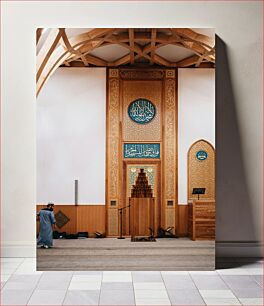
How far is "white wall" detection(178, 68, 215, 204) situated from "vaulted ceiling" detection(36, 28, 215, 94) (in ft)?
0.45

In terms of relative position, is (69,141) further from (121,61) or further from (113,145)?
(121,61)

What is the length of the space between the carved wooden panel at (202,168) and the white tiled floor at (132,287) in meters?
0.84

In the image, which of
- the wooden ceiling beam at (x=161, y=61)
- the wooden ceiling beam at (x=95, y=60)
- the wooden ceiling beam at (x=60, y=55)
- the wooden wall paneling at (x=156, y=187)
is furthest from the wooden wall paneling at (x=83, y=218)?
the wooden ceiling beam at (x=161, y=61)

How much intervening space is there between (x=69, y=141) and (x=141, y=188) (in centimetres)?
90

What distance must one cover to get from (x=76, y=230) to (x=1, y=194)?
0.99 meters

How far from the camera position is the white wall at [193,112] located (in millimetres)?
5855

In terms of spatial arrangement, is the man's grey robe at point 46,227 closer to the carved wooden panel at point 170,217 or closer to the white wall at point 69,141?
the white wall at point 69,141

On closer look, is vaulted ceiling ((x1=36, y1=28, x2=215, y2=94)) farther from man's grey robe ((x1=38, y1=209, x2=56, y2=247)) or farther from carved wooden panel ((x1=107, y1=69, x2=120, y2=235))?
man's grey robe ((x1=38, y1=209, x2=56, y2=247))

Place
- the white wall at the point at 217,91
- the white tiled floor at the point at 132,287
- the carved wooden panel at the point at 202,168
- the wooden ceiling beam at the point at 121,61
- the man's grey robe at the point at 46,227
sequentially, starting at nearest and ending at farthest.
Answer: the white tiled floor at the point at 132,287, the man's grey robe at the point at 46,227, the carved wooden panel at the point at 202,168, the wooden ceiling beam at the point at 121,61, the white wall at the point at 217,91

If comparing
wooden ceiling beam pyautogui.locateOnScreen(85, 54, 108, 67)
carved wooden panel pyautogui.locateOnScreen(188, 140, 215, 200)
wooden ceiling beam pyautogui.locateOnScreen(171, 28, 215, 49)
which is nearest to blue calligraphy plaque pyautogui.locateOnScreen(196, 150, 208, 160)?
carved wooden panel pyautogui.locateOnScreen(188, 140, 215, 200)

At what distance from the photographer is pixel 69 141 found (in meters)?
5.82

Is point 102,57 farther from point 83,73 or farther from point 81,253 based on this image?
point 81,253

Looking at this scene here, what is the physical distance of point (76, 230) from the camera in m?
5.79

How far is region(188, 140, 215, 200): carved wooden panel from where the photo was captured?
5848 mm
